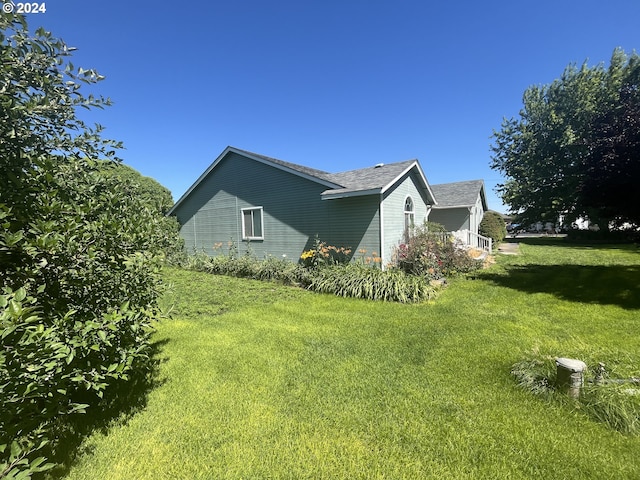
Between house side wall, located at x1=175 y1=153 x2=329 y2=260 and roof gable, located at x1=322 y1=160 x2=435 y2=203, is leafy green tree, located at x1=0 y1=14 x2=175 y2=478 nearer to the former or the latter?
roof gable, located at x1=322 y1=160 x2=435 y2=203

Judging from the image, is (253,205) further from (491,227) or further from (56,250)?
(491,227)

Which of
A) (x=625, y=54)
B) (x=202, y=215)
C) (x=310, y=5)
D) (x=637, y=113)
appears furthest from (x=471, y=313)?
(x=625, y=54)


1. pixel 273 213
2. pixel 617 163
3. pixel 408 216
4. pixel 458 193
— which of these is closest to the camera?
pixel 617 163

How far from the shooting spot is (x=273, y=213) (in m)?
12.0

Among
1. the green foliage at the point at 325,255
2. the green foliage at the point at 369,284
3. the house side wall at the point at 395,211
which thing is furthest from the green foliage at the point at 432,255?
the green foliage at the point at 325,255

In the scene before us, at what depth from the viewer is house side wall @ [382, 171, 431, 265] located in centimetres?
962

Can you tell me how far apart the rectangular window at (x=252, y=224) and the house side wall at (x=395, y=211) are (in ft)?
18.5

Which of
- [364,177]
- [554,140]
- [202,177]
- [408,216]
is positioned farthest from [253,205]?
[554,140]

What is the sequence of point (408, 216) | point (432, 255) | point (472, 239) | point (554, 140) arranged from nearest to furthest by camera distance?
point (432, 255)
point (408, 216)
point (472, 239)
point (554, 140)

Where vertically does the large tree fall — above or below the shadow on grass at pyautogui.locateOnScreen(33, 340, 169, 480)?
above

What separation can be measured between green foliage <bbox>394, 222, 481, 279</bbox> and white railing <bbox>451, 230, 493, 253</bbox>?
141 centimetres

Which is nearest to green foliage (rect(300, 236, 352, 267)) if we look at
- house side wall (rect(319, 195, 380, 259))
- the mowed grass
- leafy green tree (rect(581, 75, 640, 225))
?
house side wall (rect(319, 195, 380, 259))

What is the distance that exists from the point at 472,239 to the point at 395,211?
284 inches

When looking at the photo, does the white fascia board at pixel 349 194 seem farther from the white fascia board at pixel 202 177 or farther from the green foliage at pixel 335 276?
the white fascia board at pixel 202 177
